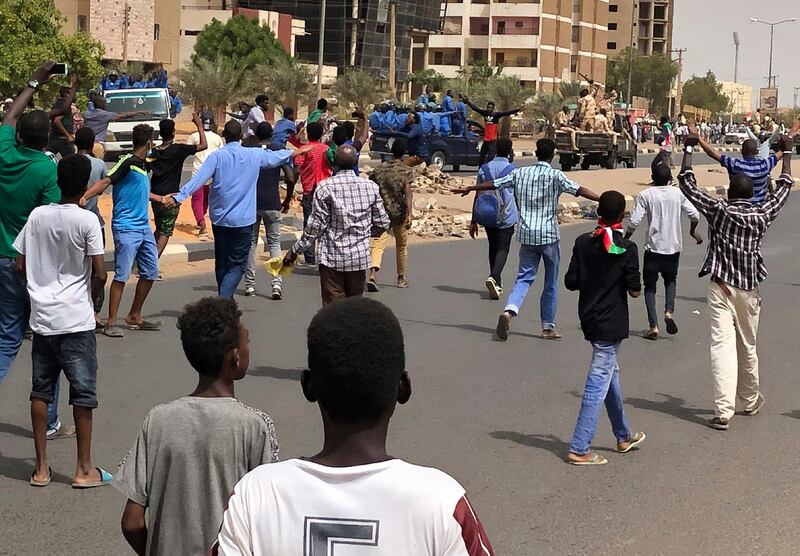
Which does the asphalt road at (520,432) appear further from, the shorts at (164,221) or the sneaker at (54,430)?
the shorts at (164,221)

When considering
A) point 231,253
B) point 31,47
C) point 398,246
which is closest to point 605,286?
point 231,253

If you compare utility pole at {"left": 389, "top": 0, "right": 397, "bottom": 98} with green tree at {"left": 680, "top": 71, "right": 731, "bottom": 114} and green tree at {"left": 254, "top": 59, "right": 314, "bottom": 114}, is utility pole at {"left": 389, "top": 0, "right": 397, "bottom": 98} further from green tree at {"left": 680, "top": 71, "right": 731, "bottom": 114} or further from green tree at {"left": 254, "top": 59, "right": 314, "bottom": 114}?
green tree at {"left": 680, "top": 71, "right": 731, "bottom": 114}

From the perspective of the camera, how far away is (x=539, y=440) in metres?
7.68

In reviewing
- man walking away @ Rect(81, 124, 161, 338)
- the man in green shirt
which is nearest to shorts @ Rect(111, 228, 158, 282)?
man walking away @ Rect(81, 124, 161, 338)

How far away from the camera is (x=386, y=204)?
13328 mm

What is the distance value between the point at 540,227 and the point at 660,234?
4.30ft

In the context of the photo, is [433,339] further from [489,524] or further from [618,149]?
[618,149]

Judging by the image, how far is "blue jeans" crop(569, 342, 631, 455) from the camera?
279 inches

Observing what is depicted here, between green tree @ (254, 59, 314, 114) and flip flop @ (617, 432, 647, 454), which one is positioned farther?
green tree @ (254, 59, 314, 114)

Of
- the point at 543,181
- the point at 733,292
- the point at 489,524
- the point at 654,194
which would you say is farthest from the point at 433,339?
the point at 489,524

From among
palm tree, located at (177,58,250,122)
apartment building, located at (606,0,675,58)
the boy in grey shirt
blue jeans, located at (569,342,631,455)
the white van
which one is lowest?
blue jeans, located at (569,342,631,455)

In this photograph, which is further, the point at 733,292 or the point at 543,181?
the point at 543,181

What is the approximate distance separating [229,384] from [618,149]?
3687cm

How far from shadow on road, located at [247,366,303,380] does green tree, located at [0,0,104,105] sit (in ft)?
64.8
